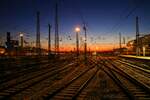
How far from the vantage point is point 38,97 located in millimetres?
10578

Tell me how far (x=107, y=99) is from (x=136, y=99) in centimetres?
138

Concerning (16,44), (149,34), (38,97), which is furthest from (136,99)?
(16,44)

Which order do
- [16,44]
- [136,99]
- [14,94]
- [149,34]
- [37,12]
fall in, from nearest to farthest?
[136,99] → [14,94] → [37,12] → [149,34] → [16,44]

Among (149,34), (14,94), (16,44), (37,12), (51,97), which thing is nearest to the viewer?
(51,97)

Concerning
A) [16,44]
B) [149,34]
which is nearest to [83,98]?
[149,34]

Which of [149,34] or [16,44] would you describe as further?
[16,44]

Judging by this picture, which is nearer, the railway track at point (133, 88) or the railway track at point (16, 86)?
the railway track at point (133, 88)

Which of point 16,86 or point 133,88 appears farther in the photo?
point 16,86

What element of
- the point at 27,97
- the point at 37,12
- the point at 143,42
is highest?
the point at 37,12

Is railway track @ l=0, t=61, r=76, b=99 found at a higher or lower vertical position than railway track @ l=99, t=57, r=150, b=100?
lower

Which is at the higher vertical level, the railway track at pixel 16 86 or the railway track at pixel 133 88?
the railway track at pixel 133 88

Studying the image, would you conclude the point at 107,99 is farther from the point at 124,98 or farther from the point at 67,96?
the point at 67,96

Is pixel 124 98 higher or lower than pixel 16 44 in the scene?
lower

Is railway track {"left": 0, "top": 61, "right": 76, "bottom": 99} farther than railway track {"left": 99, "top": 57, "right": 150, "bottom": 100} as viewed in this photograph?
Yes
